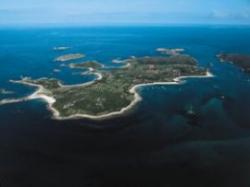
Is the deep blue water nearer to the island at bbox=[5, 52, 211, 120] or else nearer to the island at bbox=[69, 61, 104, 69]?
the island at bbox=[5, 52, 211, 120]

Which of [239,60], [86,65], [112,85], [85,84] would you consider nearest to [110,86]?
[112,85]

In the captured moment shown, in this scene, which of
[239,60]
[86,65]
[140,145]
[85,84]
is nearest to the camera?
[140,145]

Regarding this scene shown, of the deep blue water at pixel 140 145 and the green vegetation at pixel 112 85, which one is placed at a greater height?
the green vegetation at pixel 112 85

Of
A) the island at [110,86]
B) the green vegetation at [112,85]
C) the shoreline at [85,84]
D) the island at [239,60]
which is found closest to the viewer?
the shoreline at [85,84]

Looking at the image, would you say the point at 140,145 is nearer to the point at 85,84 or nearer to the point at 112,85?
the point at 112,85

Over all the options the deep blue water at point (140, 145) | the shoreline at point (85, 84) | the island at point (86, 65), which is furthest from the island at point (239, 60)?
the island at point (86, 65)

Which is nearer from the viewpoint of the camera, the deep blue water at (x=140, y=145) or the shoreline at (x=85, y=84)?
the deep blue water at (x=140, y=145)

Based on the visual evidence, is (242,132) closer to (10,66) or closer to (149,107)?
(149,107)

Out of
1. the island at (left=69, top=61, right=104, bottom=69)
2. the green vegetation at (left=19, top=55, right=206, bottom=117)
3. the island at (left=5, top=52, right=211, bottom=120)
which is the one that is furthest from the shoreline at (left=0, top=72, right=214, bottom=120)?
the island at (left=69, top=61, right=104, bottom=69)

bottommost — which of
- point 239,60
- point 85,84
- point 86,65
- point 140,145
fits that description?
point 86,65

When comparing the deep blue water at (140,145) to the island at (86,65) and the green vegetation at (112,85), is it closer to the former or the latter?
the green vegetation at (112,85)
